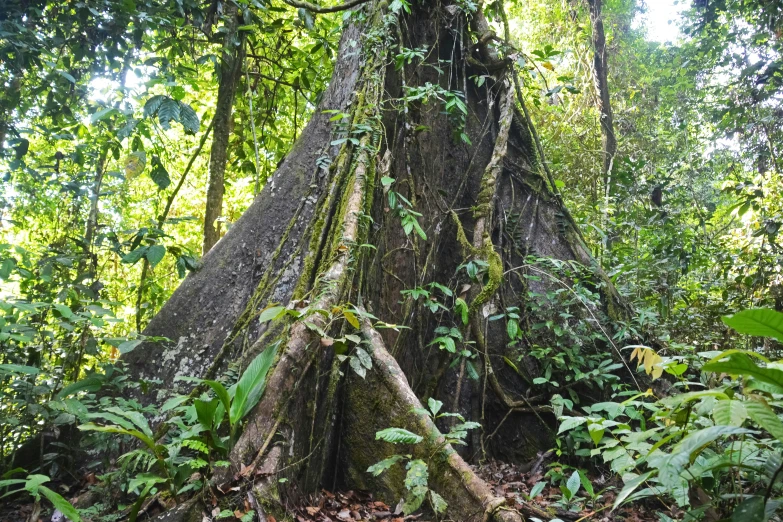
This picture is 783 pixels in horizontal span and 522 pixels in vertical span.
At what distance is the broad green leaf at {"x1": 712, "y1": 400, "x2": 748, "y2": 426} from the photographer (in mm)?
1319

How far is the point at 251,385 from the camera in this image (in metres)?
2.12

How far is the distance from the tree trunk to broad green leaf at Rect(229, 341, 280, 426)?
71 mm

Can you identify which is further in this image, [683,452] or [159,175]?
[159,175]

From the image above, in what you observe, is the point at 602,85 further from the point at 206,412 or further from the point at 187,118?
the point at 206,412

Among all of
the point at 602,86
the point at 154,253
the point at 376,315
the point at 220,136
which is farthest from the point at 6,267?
the point at 602,86

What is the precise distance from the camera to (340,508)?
2.51m

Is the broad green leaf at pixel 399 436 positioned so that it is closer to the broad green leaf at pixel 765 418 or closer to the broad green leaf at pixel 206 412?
the broad green leaf at pixel 206 412

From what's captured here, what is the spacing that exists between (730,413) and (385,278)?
8.36ft

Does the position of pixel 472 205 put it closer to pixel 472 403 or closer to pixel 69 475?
pixel 472 403

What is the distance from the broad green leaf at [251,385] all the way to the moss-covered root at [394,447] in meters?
0.63

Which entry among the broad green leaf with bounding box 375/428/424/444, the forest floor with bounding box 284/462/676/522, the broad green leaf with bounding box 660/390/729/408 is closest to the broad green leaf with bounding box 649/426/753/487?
the broad green leaf with bounding box 660/390/729/408

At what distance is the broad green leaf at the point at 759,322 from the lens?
141 centimetres

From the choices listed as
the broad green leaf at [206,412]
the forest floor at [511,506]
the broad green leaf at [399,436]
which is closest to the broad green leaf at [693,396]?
the forest floor at [511,506]

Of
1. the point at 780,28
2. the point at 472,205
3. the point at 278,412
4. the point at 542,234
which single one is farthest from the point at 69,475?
the point at 780,28
